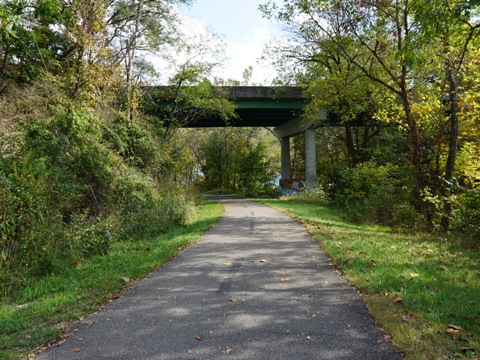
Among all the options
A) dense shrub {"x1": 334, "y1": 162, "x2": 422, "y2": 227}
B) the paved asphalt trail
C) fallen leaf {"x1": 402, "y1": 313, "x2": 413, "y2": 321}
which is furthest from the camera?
dense shrub {"x1": 334, "y1": 162, "x2": 422, "y2": 227}

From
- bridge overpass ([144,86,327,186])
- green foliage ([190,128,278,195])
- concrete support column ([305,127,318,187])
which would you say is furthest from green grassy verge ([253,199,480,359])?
green foliage ([190,128,278,195])

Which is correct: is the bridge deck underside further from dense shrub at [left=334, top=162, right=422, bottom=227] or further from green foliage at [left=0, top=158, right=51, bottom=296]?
green foliage at [left=0, top=158, right=51, bottom=296]

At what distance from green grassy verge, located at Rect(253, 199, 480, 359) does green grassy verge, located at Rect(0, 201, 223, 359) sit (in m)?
3.79

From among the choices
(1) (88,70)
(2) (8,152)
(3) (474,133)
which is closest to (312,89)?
(3) (474,133)

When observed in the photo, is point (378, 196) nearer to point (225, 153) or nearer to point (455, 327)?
point (455, 327)

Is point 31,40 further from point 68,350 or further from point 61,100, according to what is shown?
point 68,350

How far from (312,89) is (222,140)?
35.6 meters

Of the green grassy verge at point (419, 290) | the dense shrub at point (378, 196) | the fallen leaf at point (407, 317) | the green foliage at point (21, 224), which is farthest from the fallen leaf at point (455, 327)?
the dense shrub at point (378, 196)

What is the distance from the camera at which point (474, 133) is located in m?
15.3

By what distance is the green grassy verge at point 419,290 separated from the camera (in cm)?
385

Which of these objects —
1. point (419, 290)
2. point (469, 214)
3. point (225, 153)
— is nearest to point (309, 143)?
point (469, 214)

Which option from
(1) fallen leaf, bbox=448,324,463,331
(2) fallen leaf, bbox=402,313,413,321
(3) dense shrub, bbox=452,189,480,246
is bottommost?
(2) fallen leaf, bbox=402,313,413,321

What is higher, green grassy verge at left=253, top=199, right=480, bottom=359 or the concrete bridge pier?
the concrete bridge pier

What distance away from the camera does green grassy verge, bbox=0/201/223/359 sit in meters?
4.30
